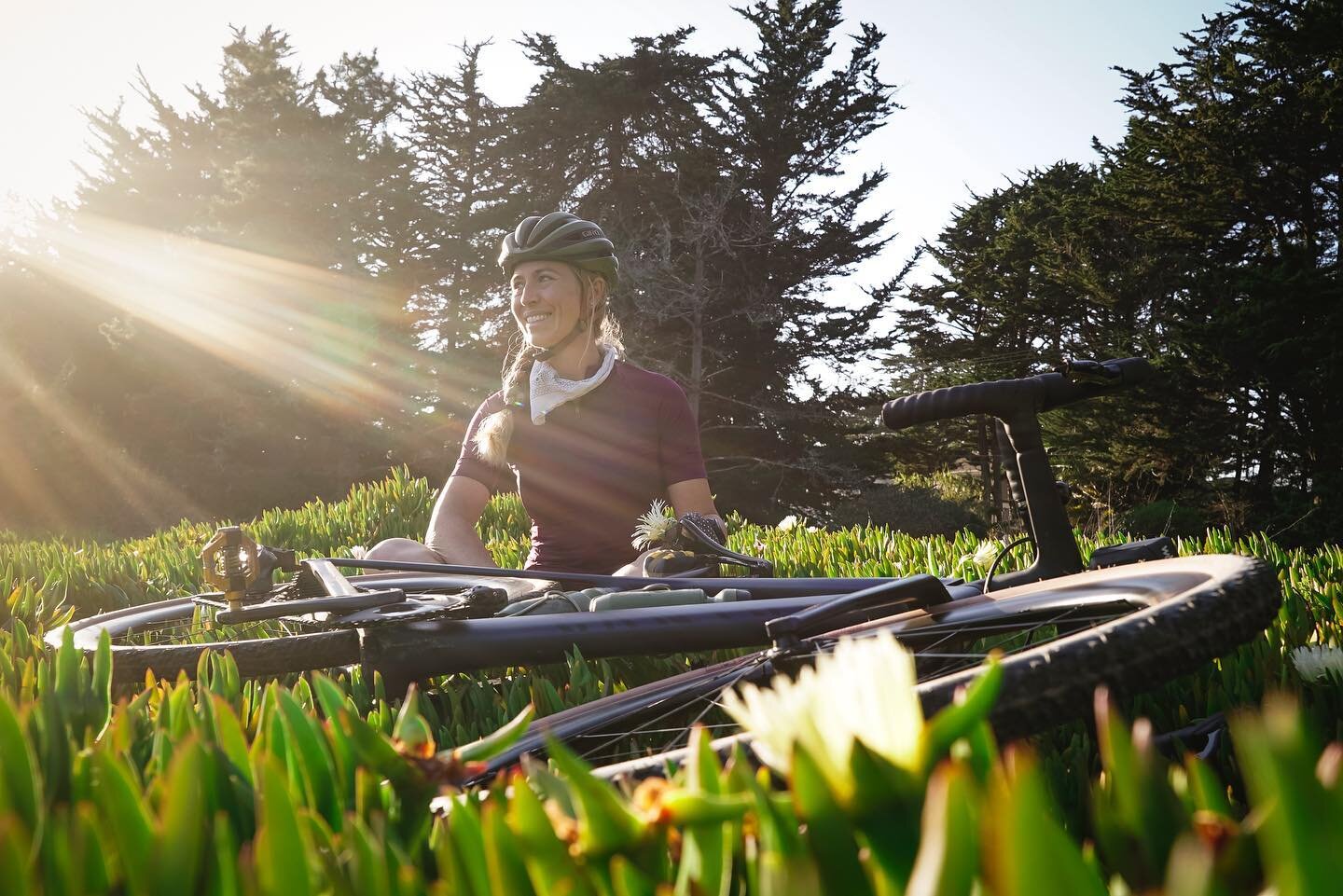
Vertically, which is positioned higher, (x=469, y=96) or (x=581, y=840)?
(x=469, y=96)

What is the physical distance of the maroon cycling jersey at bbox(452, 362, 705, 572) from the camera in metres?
3.87

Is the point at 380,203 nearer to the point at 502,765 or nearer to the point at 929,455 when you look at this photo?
the point at 929,455

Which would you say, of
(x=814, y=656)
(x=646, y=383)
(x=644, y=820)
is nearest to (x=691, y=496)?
(x=646, y=383)

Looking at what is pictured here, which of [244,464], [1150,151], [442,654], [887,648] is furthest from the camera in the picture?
[244,464]

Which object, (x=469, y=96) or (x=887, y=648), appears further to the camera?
(x=469, y=96)

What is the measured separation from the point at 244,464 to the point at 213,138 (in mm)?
15573

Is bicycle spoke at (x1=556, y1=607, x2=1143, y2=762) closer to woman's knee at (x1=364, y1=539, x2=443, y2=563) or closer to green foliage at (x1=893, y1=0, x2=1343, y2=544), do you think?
woman's knee at (x1=364, y1=539, x2=443, y2=563)

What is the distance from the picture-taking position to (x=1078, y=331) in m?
25.1

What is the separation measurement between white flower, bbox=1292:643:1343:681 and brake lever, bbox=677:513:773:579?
4.78 feet

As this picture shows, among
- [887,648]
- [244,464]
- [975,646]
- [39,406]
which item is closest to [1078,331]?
[244,464]

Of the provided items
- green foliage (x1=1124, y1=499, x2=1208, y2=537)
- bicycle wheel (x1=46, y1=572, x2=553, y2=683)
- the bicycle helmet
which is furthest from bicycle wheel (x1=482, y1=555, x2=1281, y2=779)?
green foliage (x1=1124, y1=499, x2=1208, y2=537)

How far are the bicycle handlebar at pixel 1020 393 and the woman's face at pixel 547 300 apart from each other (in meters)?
2.30

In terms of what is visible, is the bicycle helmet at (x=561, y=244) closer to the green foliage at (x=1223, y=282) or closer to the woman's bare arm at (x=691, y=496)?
the woman's bare arm at (x=691, y=496)

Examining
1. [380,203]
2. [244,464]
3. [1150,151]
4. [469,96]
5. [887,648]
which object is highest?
[469,96]
